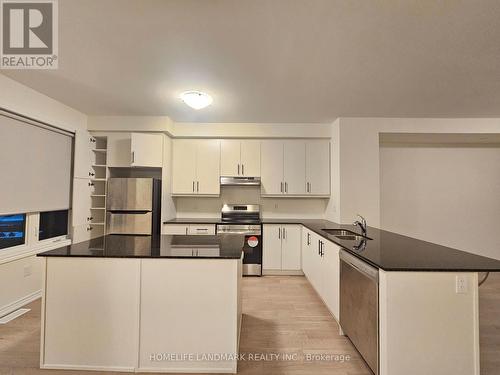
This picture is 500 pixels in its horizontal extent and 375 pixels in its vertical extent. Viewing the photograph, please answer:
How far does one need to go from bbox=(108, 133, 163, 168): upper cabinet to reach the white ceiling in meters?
0.60

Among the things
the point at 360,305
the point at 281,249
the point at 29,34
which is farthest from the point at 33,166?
the point at 360,305

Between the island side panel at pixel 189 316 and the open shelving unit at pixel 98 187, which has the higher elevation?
the open shelving unit at pixel 98 187

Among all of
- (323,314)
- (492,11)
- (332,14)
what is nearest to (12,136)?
(332,14)

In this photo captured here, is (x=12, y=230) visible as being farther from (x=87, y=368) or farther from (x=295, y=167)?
(x=295, y=167)

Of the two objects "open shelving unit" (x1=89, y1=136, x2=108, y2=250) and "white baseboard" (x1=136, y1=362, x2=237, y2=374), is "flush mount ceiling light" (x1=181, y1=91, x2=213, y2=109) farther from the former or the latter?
"white baseboard" (x1=136, y1=362, x2=237, y2=374)

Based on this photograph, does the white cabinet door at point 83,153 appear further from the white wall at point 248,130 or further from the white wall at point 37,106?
the white wall at point 248,130

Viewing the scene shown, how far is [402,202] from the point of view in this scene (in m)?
4.42

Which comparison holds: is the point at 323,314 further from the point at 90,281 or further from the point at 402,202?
the point at 402,202

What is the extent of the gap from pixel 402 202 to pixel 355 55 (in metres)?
3.27

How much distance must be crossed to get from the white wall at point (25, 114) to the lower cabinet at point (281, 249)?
3172 mm

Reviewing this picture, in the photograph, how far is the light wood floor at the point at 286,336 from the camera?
1908 millimetres

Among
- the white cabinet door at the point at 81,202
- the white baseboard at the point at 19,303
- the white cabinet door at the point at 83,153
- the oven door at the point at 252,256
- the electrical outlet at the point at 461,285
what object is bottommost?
the white baseboard at the point at 19,303

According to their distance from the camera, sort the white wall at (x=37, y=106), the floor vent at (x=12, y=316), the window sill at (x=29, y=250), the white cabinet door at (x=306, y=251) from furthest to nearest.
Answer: the white cabinet door at (x=306, y=251)
the window sill at (x=29, y=250)
the white wall at (x=37, y=106)
the floor vent at (x=12, y=316)

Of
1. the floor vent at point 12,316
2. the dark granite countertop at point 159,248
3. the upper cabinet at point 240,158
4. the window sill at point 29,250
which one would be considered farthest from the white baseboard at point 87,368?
the upper cabinet at point 240,158
